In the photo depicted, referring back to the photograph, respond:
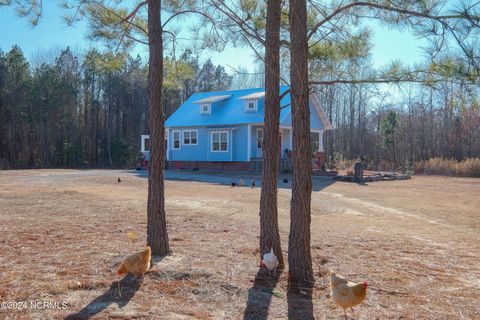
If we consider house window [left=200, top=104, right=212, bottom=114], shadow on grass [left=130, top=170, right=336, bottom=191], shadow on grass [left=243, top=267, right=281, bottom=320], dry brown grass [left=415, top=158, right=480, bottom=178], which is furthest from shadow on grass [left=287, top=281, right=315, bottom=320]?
dry brown grass [left=415, top=158, right=480, bottom=178]

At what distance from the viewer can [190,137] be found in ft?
89.8

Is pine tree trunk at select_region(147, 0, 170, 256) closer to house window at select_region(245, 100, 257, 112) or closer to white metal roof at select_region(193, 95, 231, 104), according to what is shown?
house window at select_region(245, 100, 257, 112)

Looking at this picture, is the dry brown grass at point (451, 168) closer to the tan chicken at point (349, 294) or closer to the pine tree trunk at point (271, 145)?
the pine tree trunk at point (271, 145)

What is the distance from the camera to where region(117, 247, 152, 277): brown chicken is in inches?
150

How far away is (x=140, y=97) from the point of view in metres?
39.9

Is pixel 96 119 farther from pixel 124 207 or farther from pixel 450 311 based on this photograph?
pixel 450 311

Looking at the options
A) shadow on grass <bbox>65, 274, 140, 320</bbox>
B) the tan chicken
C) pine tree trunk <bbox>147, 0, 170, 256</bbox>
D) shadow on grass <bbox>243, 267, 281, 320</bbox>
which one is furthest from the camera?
pine tree trunk <bbox>147, 0, 170, 256</bbox>

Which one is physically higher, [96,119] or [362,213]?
[96,119]

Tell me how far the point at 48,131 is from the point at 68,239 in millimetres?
32218

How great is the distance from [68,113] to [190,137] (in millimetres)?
14110

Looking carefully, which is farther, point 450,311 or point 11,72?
point 11,72

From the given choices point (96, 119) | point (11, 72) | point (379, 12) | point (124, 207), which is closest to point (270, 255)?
point (379, 12)

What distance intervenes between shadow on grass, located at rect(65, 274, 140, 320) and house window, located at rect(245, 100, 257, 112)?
850 inches

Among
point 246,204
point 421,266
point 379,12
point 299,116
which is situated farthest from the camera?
point 246,204
